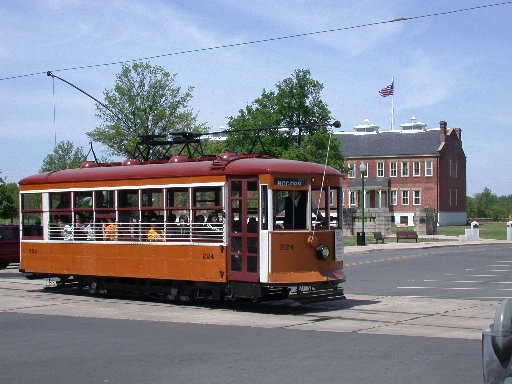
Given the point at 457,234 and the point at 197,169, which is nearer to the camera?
the point at 197,169

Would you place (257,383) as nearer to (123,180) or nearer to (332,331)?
(332,331)

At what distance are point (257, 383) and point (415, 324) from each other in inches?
222

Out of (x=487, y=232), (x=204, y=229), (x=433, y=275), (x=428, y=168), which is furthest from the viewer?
(x=428, y=168)

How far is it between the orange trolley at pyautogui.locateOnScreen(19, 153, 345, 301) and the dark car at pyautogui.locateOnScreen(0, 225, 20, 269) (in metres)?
10.8

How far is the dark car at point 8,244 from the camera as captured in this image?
30.0 meters

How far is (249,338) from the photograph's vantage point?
40.8 feet

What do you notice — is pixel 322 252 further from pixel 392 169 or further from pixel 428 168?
pixel 392 169

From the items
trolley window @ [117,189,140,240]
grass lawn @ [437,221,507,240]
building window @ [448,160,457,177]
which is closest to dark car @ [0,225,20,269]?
trolley window @ [117,189,140,240]

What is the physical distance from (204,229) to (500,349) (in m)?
12.9

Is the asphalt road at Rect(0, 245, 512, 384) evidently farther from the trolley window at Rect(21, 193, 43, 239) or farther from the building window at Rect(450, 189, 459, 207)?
the building window at Rect(450, 189, 459, 207)

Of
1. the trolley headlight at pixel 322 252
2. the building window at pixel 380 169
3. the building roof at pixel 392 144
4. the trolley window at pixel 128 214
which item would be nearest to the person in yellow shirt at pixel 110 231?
the trolley window at pixel 128 214

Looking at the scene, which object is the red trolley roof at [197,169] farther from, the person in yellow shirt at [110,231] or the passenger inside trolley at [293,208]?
the person in yellow shirt at [110,231]

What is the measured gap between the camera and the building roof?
86250 millimetres

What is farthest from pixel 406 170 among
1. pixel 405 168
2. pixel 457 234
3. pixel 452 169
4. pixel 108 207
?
pixel 108 207
